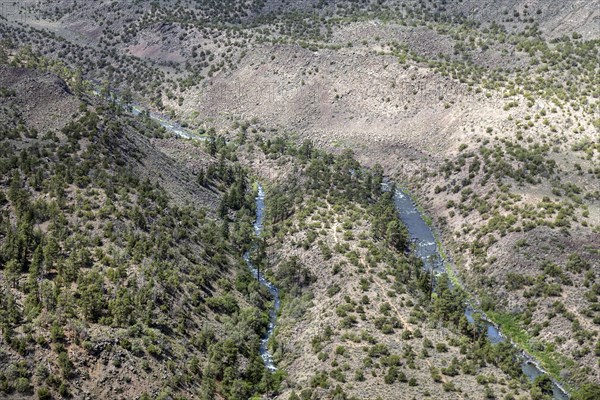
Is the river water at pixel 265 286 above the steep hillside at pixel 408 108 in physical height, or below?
below

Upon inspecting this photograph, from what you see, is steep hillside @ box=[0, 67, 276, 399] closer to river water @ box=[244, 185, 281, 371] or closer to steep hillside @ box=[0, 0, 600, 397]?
river water @ box=[244, 185, 281, 371]

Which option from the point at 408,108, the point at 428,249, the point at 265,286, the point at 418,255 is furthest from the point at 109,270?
the point at 408,108

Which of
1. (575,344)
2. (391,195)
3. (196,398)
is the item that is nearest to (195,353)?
(196,398)

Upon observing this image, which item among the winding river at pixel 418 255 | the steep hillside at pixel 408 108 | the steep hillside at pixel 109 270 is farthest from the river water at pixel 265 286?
the steep hillside at pixel 408 108

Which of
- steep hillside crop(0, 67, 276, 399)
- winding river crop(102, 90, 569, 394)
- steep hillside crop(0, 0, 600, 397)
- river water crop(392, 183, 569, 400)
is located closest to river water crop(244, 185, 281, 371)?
winding river crop(102, 90, 569, 394)

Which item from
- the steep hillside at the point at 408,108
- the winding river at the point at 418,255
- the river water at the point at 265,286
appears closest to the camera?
the winding river at the point at 418,255

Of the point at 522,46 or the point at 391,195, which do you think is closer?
the point at 391,195

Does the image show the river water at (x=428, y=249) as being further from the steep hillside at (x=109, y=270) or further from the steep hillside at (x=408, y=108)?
the steep hillside at (x=109, y=270)

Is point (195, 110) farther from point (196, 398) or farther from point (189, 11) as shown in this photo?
point (196, 398)
